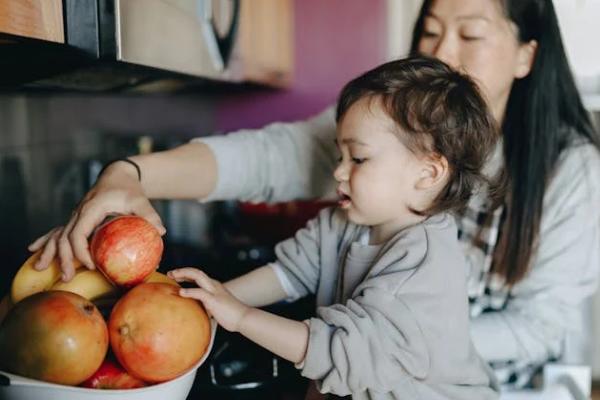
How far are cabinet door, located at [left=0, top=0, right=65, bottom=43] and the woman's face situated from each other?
0.73 meters

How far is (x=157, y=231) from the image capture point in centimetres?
76

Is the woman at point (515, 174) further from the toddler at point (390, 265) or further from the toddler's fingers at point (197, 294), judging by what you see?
the toddler's fingers at point (197, 294)

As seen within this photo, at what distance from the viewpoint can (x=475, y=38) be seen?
1203 millimetres

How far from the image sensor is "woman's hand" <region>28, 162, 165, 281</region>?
74 centimetres

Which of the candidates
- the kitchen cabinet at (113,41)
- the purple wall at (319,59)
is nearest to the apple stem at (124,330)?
the kitchen cabinet at (113,41)

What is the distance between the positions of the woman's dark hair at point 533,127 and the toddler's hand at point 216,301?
659mm

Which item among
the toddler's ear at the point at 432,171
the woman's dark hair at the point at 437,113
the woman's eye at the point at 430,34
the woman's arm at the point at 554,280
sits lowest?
the woman's arm at the point at 554,280

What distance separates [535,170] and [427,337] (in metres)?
0.57

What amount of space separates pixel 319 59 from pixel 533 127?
68.9 inches

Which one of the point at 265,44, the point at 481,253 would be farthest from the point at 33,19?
the point at 265,44

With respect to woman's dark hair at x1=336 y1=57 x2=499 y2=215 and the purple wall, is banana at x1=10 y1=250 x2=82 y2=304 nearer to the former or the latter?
woman's dark hair at x1=336 y1=57 x2=499 y2=215

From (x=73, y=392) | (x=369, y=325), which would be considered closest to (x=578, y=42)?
(x=369, y=325)

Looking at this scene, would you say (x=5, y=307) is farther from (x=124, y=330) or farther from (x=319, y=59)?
(x=319, y=59)

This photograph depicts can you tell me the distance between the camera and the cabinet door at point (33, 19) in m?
Answer: 0.57
